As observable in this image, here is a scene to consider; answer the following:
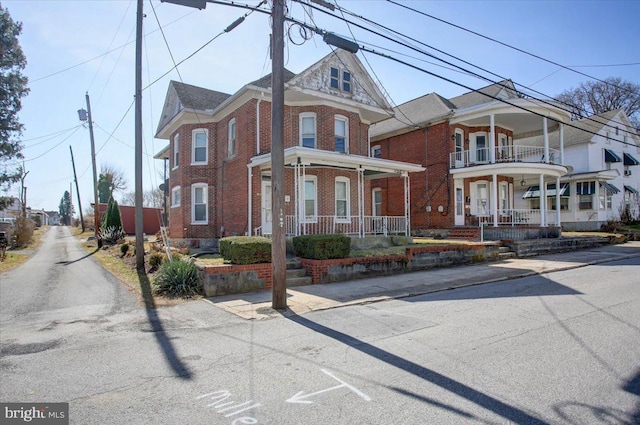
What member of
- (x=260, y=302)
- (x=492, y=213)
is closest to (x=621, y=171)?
(x=492, y=213)

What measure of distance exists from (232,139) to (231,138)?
132 millimetres

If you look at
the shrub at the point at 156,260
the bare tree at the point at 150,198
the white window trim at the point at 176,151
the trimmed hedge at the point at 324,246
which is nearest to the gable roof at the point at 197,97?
the white window trim at the point at 176,151

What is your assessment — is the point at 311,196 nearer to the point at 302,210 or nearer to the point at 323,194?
the point at 323,194

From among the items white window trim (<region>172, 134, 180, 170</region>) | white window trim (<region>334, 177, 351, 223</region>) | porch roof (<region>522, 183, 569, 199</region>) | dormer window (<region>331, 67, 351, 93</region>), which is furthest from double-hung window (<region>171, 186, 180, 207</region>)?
porch roof (<region>522, 183, 569, 199</region>)

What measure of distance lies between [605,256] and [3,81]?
30.9m

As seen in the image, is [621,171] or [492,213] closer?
[492,213]

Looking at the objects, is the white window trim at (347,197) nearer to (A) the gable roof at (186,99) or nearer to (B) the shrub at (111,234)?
(A) the gable roof at (186,99)

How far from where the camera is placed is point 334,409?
369 cm

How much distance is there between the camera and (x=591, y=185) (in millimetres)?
29078

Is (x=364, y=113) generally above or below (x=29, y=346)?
above

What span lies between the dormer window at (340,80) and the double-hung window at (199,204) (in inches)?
308

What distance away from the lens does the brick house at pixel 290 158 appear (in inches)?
626

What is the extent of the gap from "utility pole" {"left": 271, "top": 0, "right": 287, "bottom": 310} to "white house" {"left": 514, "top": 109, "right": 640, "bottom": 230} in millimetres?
25682

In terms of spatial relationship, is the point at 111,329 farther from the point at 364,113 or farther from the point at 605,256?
the point at 605,256
